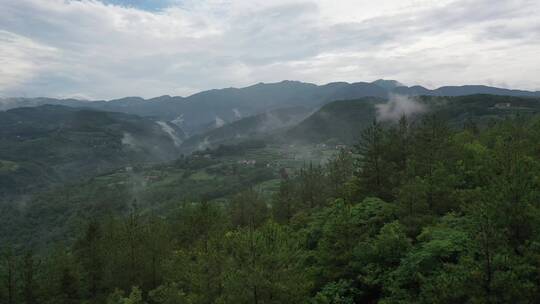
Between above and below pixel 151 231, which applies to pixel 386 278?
above

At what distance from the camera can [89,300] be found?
43625 mm

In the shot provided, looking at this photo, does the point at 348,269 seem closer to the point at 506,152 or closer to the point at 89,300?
the point at 506,152

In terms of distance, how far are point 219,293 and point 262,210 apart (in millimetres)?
41377

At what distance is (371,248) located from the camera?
27.0 m

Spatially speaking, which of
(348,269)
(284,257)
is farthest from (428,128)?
(284,257)

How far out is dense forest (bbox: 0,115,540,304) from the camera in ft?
66.4

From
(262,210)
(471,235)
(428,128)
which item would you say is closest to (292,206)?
(262,210)

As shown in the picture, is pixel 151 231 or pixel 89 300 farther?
pixel 151 231

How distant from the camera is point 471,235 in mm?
21797

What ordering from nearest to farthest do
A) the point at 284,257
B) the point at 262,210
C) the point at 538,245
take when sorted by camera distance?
the point at 538,245, the point at 284,257, the point at 262,210

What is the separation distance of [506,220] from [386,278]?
7.80 metres

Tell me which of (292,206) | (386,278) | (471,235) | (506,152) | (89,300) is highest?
(506,152)

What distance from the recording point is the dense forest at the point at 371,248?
20.2 metres

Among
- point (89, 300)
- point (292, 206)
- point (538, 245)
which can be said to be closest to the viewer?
point (538, 245)
